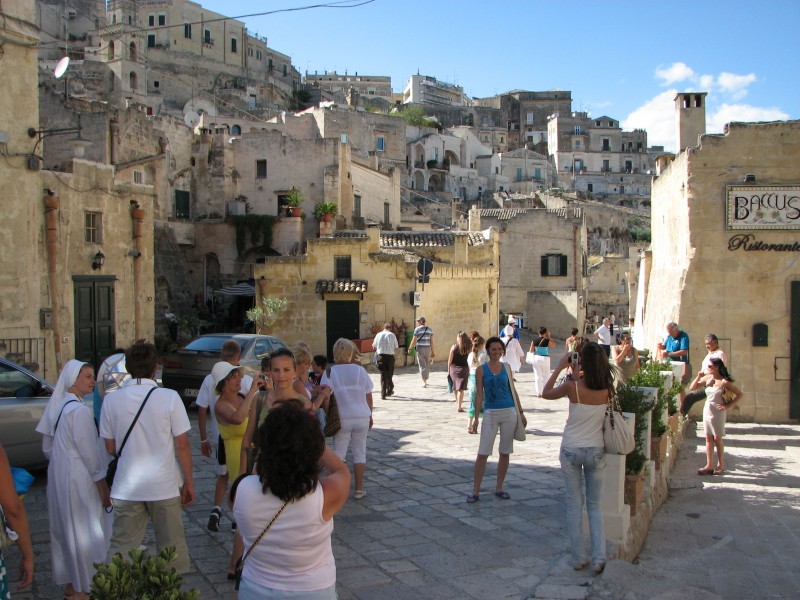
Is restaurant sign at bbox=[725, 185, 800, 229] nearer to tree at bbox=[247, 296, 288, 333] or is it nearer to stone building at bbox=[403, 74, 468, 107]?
tree at bbox=[247, 296, 288, 333]

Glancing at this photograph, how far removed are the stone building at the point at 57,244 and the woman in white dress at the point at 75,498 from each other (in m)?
8.58

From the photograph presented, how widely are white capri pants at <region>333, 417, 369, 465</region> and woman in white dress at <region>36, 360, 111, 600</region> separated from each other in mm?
2699

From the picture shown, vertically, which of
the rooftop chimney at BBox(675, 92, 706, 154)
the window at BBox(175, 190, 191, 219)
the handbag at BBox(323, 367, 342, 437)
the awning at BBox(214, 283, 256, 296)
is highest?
the window at BBox(175, 190, 191, 219)

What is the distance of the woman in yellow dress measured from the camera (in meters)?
5.66

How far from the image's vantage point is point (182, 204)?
32.0m

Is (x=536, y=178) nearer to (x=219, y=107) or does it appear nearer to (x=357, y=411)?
(x=219, y=107)

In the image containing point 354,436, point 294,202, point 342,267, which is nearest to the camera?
point 354,436

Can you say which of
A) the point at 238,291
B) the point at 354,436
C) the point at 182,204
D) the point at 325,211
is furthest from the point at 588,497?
the point at 182,204

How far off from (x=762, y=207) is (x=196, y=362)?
960 cm

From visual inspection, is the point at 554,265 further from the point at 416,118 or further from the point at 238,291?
the point at 416,118

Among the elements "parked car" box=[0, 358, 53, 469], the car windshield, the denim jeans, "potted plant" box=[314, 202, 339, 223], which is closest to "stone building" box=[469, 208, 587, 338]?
"potted plant" box=[314, 202, 339, 223]

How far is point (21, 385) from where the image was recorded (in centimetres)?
747

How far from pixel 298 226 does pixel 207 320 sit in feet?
19.4

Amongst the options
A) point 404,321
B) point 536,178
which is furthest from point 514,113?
point 404,321
